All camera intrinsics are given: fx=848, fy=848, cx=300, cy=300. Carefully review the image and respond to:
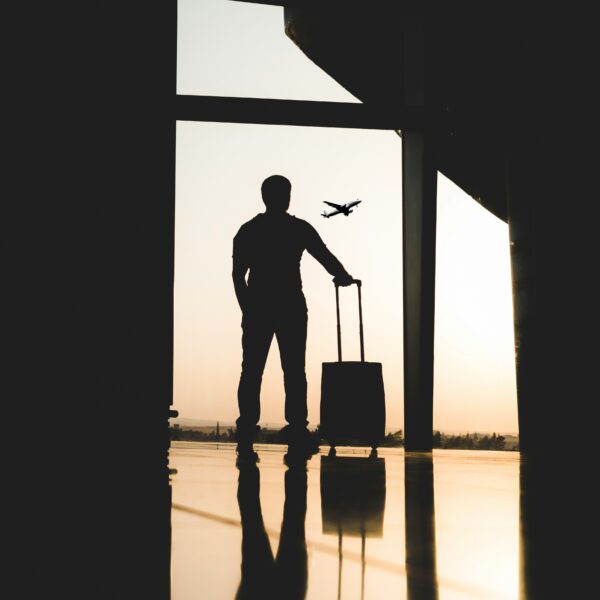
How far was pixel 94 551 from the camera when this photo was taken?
96 cm

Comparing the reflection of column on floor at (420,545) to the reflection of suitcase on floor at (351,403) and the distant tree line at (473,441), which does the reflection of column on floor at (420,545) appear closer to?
the reflection of suitcase on floor at (351,403)

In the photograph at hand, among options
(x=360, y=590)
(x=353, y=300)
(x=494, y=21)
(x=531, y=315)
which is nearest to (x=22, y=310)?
(x=360, y=590)

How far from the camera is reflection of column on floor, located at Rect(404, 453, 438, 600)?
753 millimetres

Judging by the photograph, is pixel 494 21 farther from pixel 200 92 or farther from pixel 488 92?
pixel 200 92

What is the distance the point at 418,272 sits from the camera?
20.9 ft

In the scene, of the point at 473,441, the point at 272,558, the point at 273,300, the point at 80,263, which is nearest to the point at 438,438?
the point at 473,441

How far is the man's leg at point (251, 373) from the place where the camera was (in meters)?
4.20

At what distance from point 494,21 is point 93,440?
210 inches

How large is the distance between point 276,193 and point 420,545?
3.23 m

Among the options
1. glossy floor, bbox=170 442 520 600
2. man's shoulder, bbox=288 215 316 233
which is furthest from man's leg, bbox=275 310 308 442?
glossy floor, bbox=170 442 520 600

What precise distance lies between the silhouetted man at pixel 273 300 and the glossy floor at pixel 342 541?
193cm

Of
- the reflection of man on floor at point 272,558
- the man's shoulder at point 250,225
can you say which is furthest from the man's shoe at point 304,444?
the reflection of man on floor at point 272,558

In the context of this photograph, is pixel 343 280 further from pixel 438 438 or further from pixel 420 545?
pixel 420 545

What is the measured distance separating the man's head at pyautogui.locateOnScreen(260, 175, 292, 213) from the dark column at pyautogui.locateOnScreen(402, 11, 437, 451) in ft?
7.44
